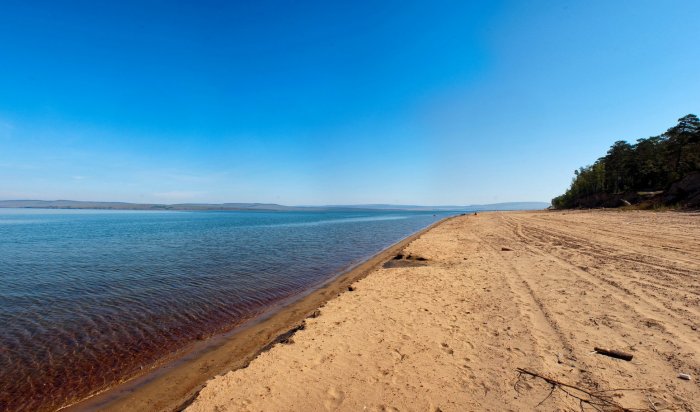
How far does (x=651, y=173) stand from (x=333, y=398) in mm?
88548

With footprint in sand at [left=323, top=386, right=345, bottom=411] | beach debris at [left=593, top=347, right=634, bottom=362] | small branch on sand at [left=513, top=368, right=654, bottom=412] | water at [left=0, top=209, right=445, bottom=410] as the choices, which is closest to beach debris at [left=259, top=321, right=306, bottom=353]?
footprint in sand at [left=323, top=386, right=345, bottom=411]

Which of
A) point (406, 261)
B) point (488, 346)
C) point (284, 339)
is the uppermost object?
point (488, 346)

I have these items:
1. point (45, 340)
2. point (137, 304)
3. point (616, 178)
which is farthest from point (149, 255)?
point (616, 178)

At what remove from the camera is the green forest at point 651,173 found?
141ft

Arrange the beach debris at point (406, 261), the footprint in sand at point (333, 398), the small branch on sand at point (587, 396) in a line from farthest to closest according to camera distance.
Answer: the beach debris at point (406, 261), the footprint in sand at point (333, 398), the small branch on sand at point (587, 396)

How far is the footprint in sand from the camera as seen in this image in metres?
4.78

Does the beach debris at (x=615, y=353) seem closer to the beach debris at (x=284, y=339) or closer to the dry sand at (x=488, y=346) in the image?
the dry sand at (x=488, y=346)

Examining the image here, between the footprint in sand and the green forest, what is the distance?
53.2 meters

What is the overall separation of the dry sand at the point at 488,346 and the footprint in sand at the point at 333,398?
0.03 meters

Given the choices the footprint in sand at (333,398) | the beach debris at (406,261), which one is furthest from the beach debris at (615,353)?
the beach debris at (406,261)

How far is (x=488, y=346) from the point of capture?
6.47 meters

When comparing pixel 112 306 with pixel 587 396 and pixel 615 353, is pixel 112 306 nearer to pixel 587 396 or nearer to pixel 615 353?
pixel 587 396

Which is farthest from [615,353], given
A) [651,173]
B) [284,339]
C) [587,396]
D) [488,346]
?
[651,173]

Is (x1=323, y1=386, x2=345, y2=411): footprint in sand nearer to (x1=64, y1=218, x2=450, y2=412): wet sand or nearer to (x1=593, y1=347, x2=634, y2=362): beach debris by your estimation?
(x1=64, y1=218, x2=450, y2=412): wet sand
